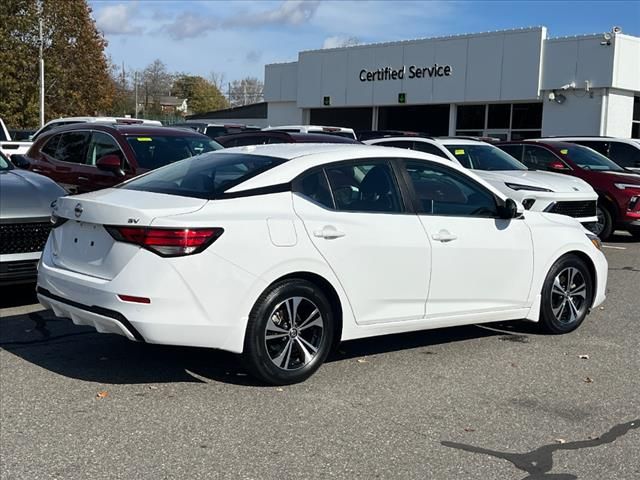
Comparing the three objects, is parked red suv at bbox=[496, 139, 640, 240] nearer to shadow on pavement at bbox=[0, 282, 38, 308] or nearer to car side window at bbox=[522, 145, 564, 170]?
car side window at bbox=[522, 145, 564, 170]

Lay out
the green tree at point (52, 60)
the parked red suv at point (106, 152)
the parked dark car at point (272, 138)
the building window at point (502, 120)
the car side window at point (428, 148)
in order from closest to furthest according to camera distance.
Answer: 1. the parked red suv at point (106, 152)
2. the parked dark car at point (272, 138)
3. the car side window at point (428, 148)
4. the building window at point (502, 120)
5. the green tree at point (52, 60)

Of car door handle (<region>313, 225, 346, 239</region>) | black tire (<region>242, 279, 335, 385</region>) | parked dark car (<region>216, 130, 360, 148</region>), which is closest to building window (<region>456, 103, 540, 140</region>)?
parked dark car (<region>216, 130, 360, 148</region>)

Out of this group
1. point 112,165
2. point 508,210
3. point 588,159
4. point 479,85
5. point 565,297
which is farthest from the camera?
point 479,85

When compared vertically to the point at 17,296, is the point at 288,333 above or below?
above

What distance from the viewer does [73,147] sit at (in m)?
10.8

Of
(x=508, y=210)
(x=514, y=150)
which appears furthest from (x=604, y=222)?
(x=508, y=210)

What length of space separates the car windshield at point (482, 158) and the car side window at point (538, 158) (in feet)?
5.18

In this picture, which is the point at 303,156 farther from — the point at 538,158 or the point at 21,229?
the point at 538,158

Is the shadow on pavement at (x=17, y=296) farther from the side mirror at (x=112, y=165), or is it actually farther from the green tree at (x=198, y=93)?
the green tree at (x=198, y=93)

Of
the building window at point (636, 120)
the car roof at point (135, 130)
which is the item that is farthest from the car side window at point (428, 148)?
the building window at point (636, 120)

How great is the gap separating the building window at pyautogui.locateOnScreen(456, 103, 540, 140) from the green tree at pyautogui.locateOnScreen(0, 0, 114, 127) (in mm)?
28730

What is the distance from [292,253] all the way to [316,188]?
0.59m

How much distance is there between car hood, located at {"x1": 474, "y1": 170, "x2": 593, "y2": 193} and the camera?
11.9 m

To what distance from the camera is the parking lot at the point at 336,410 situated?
13.6 ft
